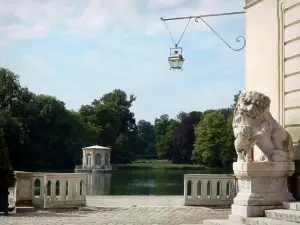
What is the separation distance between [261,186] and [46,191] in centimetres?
663

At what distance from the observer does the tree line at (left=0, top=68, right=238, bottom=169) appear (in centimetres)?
6325

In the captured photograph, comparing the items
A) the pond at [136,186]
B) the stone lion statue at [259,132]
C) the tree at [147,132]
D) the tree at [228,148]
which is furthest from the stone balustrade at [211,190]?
the tree at [147,132]

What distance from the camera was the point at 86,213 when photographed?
12188 millimetres

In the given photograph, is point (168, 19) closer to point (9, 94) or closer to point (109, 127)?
point (9, 94)

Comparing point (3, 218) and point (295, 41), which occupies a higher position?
point (295, 41)

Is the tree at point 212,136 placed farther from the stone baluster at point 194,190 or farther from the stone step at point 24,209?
the stone step at point 24,209

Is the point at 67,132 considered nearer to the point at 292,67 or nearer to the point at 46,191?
the point at 46,191

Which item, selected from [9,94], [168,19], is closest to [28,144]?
[9,94]

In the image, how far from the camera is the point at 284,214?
7.23m

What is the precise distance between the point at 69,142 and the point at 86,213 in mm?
61512

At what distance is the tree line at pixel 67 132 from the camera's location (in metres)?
63.2

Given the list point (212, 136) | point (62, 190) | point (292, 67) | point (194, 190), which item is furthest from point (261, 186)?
point (212, 136)

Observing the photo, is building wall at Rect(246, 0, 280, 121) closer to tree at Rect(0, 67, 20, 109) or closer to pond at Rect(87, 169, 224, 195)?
pond at Rect(87, 169, 224, 195)

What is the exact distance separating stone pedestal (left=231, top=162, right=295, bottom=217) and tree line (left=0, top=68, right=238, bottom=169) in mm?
45129
